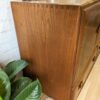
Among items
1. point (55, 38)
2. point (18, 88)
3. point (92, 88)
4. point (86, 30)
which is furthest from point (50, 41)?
point (92, 88)

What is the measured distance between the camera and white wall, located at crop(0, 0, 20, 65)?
0.79 metres

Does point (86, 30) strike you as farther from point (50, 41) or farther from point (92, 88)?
point (92, 88)

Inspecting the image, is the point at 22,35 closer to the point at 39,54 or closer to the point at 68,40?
the point at 39,54

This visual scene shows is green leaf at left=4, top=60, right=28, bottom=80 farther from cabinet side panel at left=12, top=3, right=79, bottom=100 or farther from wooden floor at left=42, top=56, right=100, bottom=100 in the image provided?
wooden floor at left=42, top=56, right=100, bottom=100

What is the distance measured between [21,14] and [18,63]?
28cm

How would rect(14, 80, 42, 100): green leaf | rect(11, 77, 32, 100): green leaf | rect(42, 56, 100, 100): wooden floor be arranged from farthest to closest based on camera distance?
rect(42, 56, 100, 100): wooden floor < rect(11, 77, 32, 100): green leaf < rect(14, 80, 42, 100): green leaf

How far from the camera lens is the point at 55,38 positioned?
696mm

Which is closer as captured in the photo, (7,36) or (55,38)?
(55,38)

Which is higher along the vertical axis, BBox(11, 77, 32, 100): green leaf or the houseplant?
the houseplant

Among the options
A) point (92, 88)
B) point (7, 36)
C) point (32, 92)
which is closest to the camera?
point (32, 92)

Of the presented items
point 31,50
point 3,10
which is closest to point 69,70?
point 31,50

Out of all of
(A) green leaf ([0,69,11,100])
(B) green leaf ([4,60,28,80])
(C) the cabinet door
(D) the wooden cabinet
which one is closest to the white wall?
(D) the wooden cabinet

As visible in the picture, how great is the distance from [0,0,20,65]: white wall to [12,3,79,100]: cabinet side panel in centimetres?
5

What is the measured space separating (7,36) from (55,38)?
35 centimetres
